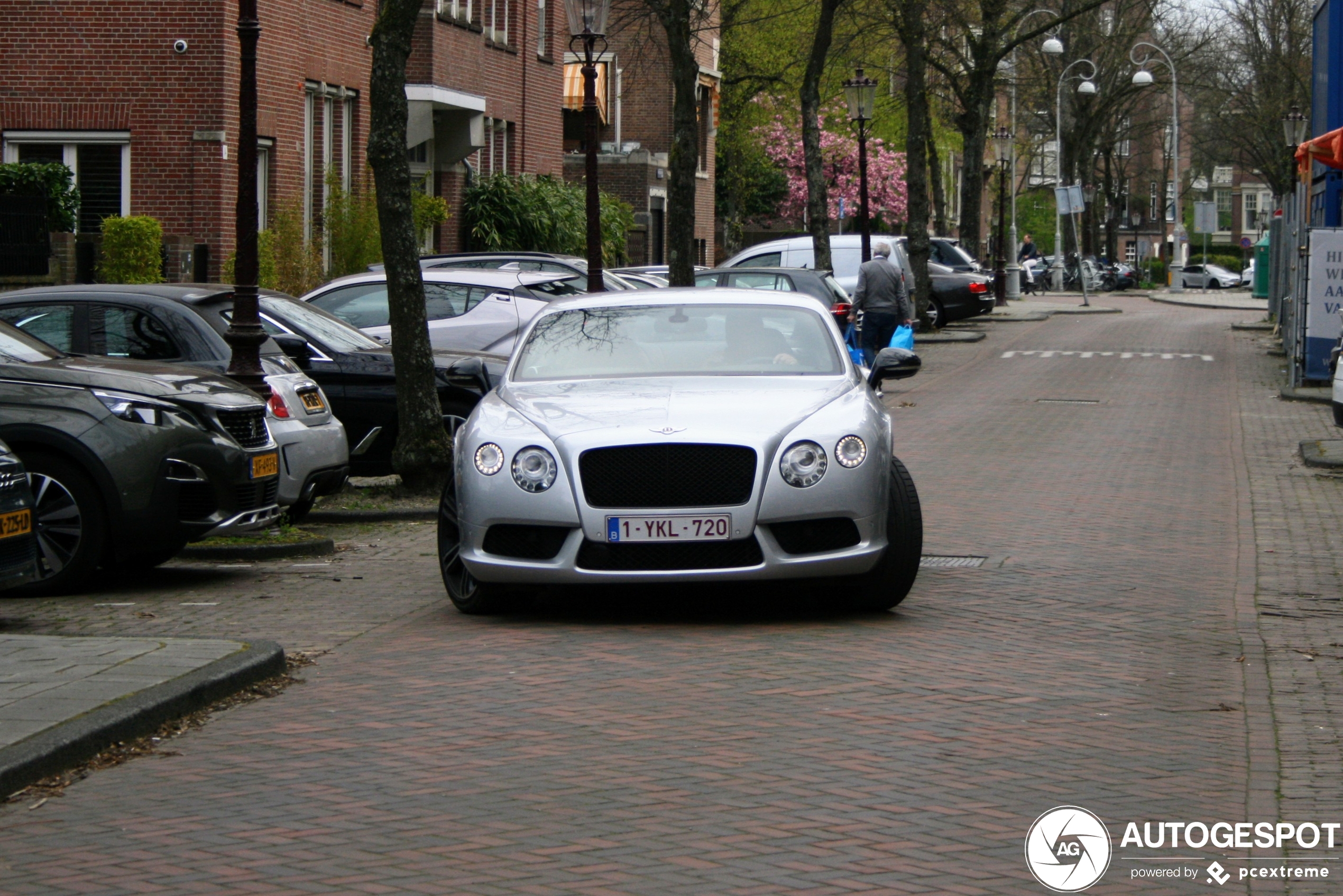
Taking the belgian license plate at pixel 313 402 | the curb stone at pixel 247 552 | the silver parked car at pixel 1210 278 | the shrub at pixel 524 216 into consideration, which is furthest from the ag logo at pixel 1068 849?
the silver parked car at pixel 1210 278

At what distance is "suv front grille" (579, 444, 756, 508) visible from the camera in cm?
823

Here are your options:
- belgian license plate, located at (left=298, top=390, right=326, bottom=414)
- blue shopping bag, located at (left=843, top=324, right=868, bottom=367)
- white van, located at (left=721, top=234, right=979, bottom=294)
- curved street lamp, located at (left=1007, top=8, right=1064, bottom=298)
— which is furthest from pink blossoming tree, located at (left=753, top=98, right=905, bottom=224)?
belgian license plate, located at (left=298, top=390, right=326, bottom=414)

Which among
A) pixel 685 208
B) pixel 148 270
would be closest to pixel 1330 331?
pixel 685 208

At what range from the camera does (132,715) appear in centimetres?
637

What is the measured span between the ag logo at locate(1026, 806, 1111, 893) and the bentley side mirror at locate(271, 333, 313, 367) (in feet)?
28.2

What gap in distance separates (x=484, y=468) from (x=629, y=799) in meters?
3.10

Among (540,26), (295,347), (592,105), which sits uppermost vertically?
(540,26)

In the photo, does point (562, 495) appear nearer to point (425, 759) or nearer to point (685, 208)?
point (425, 759)

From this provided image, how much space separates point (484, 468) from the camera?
8.45 m

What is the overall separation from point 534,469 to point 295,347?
5.53 metres

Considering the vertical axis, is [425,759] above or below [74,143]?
below

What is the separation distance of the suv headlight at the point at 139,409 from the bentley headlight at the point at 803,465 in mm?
3398

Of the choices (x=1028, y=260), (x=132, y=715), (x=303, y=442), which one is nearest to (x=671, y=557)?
(x=132, y=715)

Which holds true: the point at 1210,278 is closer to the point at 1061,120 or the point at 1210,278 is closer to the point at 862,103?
the point at 1061,120
